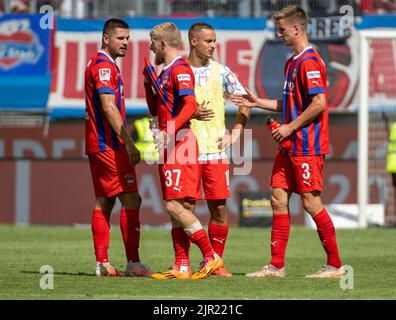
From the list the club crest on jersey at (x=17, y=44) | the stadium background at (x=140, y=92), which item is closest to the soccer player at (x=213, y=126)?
the stadium background at (x=140, y=92)

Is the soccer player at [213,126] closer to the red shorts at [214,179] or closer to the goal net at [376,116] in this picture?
the red shorts at [214,179]

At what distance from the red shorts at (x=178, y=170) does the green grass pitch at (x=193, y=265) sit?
758 mm

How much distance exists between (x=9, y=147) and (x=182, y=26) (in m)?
3.86

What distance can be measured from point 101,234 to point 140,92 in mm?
11008

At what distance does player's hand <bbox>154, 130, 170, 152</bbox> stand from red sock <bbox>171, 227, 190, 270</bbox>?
806mm

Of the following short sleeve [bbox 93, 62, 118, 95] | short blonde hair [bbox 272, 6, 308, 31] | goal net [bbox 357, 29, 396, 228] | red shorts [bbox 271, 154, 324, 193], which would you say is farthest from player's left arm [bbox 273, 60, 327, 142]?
goal net [bbox 357, 29, 396, 228]

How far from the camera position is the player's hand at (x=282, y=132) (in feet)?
31.3

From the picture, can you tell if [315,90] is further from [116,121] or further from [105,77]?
[105,77]

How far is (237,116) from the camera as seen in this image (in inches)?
410
